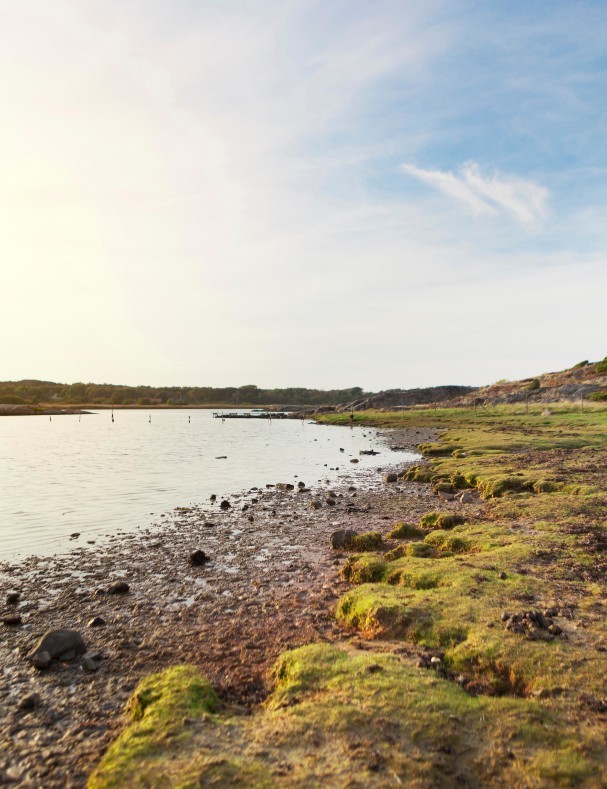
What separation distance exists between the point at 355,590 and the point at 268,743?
5.46m

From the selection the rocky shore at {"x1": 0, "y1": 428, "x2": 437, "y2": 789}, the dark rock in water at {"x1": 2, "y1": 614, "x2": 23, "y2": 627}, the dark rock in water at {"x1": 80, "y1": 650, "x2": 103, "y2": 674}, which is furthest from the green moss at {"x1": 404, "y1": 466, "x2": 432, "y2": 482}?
the dark rock in water at {"x1": 80, "y1": 650, "x2": 103, "y2": 674}

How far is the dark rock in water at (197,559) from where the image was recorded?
1533 centimetres

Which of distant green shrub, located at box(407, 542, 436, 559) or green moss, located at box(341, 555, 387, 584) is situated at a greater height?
distant green shrub, located at box(407, 542, 436, 559)

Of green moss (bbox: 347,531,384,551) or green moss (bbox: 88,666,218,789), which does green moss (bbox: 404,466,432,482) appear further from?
green moss (bbox: 88,666,218,789)

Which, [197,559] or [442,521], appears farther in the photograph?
[442,521]

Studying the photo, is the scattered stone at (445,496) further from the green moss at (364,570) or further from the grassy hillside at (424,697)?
the green moss at (364,570)

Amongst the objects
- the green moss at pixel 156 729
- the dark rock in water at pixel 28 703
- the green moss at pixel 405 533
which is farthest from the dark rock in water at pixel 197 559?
the dark rock in water at pixel 28 703

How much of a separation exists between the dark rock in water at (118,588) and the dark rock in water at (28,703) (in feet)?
16.7

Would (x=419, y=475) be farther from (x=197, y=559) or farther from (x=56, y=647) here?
(x=56, y=647)

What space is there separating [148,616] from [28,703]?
3687mm

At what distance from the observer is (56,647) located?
30.5 feet

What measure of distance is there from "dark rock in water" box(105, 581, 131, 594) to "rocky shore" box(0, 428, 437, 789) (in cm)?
3

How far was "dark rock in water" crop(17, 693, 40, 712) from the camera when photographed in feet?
25.1

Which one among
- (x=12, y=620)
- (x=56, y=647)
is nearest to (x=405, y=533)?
(x=56, y=647)
